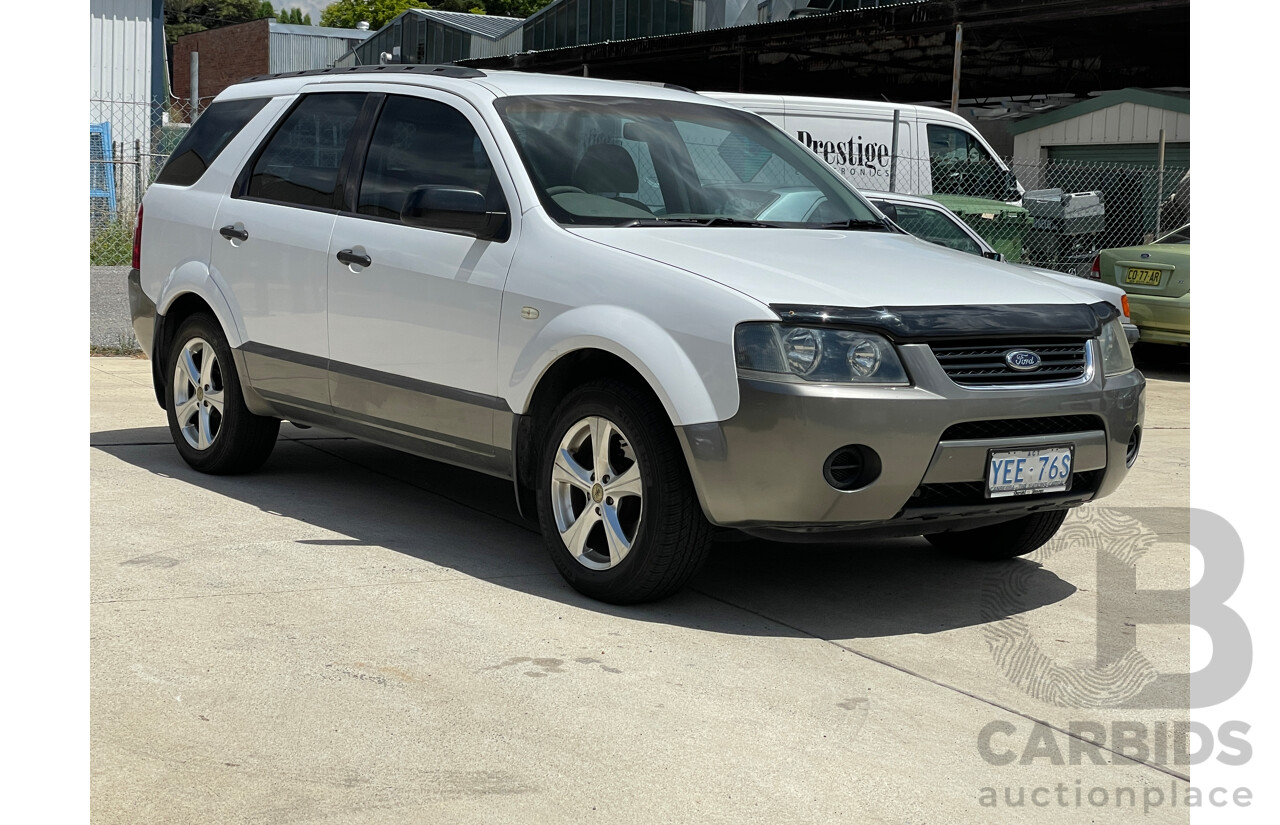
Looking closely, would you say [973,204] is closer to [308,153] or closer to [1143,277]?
[1143,277]

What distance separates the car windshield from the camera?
5.46 metres

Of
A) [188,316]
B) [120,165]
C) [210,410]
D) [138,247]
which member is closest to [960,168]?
[120,165]

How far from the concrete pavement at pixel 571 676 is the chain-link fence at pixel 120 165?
7.48m

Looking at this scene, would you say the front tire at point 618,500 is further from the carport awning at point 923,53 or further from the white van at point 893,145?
the carport awning at point 923,53

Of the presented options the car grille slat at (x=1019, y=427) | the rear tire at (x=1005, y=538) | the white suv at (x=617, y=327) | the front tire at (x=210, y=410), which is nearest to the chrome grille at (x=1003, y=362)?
the white suv at (x=617, y=327)

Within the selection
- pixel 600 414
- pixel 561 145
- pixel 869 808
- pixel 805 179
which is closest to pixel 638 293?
pixel 600 414

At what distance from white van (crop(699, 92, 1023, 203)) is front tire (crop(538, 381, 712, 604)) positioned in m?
9.40

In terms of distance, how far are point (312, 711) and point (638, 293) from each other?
1.75m

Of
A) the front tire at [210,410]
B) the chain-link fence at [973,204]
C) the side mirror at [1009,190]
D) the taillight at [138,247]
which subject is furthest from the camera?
the side mirror at [1009,190]

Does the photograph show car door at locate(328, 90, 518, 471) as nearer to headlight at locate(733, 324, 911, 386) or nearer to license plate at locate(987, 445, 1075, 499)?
headlight at locate(733, 324, 911, 386)

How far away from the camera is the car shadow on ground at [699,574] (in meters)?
5.01

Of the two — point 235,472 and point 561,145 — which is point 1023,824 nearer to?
point 561,145

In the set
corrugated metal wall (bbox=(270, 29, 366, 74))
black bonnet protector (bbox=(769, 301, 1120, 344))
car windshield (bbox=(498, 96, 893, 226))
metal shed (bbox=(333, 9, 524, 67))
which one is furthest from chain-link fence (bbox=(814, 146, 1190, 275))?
corrugated metal wall (bbox=(270, 29, 366, 74))

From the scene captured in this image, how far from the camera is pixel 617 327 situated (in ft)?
15.8
